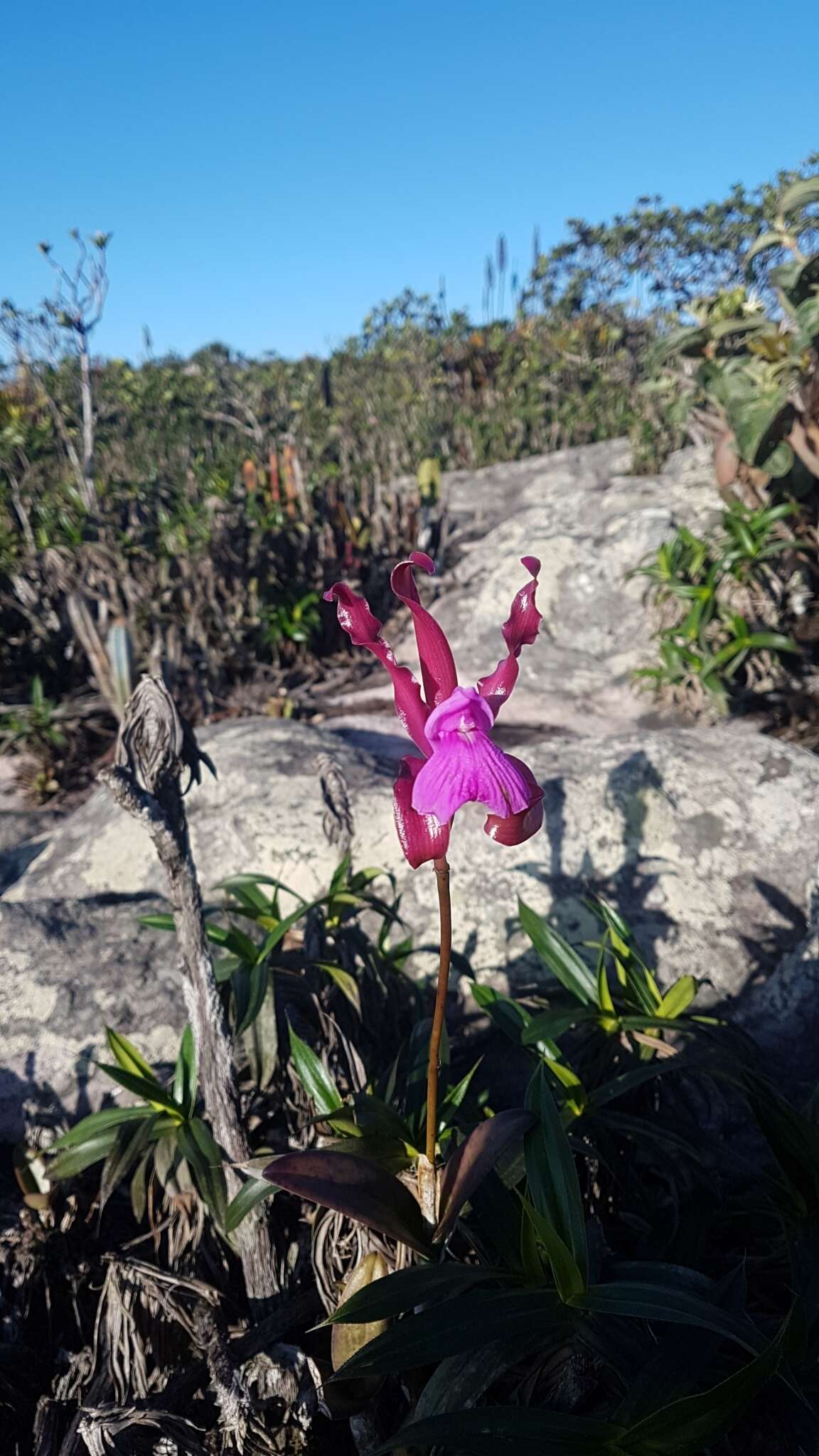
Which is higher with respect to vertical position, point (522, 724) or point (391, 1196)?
point (522, 724)

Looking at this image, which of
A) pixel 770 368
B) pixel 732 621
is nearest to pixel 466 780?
pixel 732 621

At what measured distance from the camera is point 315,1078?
54.0 inches

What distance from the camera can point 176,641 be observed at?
4504mm

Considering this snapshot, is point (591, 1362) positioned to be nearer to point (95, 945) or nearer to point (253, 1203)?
point (253, 1203)

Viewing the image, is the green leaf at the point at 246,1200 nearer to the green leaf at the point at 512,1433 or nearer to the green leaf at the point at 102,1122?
the green leaf at the point at 102,1122

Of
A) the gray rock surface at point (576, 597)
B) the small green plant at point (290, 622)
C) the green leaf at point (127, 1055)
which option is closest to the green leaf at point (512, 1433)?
the green leaf at point (127, 1055)

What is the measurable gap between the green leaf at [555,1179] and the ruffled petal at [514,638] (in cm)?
59

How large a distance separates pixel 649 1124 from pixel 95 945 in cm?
134

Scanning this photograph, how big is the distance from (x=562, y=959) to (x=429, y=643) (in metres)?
1.03

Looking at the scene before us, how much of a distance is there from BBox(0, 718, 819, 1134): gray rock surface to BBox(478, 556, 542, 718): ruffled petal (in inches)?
52.9

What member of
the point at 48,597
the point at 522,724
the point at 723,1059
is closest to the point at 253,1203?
the point at 723,1059

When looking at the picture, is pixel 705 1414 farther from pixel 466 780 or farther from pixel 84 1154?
pixel 84 1154

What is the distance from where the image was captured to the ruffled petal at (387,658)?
2.89ft

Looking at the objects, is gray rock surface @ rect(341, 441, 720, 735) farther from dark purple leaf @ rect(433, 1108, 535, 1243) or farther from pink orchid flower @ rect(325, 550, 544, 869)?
pink orchid flower @ rect(325, 550, 544, 869)
